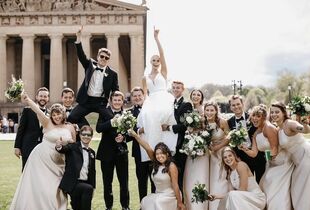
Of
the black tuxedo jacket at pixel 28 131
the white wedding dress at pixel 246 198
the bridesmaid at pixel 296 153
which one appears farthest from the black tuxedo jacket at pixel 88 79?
the bridesmaid at pixel 296 153

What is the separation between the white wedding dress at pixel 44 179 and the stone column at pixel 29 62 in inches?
1769

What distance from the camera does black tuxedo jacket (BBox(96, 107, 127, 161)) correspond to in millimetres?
9641

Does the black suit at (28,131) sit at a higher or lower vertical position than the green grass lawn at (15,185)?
higher

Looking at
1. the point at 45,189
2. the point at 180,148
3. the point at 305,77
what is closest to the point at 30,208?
the point at 45,189

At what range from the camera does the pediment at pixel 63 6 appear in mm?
51922

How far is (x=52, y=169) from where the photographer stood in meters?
8.51

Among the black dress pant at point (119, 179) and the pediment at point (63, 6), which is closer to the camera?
the black dress pant at point (119, 179)

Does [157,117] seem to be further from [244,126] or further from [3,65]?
[3,65]

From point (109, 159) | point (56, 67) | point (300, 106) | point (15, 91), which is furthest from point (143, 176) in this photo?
point (56, 67)

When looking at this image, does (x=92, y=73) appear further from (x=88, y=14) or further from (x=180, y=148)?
(x=88, y=14)

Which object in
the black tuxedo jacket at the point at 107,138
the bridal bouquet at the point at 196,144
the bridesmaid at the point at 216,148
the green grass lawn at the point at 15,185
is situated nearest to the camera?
the bridal bouquet at the point at 196,144

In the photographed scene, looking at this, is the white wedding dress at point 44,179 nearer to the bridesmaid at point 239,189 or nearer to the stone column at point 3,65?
the bridesmaid at point 239,189

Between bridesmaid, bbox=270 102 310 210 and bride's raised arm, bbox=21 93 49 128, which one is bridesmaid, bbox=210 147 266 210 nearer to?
bridesmaid, bbox=270 102 310 210

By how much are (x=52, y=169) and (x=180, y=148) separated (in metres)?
2.49
